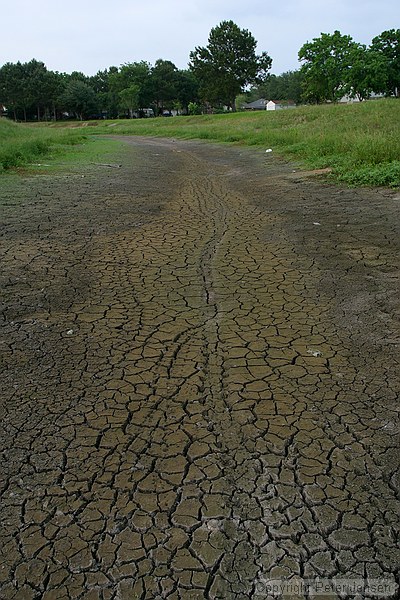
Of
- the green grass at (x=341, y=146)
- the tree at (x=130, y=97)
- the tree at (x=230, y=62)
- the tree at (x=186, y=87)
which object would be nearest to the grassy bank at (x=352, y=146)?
the green grass at (x=341, y=146)

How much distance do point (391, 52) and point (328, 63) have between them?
7361 millimetres

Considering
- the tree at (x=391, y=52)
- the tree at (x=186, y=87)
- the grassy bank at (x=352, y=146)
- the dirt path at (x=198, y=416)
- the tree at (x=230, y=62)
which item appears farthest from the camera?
the tree at (x=186, y=87)

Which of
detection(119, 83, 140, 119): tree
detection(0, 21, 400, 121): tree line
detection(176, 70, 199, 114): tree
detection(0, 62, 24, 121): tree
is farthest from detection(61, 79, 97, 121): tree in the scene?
detection(176, 70, 199, 114): tree

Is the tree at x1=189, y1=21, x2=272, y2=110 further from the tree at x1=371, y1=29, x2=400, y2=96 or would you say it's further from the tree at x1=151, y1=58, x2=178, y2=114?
the tree at x1=371, y1=29, x2=400, y2=96

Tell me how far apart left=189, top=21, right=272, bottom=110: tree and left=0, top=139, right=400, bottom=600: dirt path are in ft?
197

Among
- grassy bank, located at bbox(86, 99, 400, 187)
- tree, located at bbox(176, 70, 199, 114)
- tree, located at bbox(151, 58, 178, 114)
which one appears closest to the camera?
grassy bank, located at bbox(86, 99, 400, 187)

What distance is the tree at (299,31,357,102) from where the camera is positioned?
146 feet

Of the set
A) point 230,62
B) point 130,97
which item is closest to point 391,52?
point 230,62

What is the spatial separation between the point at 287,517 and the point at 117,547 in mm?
628

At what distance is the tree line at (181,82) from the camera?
152ft

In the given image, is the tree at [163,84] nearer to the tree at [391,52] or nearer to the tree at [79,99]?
the tree at [79,99]

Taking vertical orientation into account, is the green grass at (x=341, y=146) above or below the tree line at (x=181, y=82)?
below

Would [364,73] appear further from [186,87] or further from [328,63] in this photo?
[186,87]

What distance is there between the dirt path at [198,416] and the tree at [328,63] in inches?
1753
